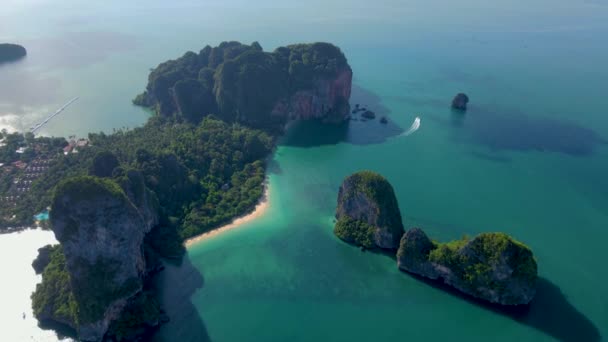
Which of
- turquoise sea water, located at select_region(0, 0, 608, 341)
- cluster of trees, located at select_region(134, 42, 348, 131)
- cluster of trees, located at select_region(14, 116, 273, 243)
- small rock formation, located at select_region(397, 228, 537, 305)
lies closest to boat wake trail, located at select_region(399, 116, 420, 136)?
turquoise sea water, located at select_region(0, 0, 608, 341)

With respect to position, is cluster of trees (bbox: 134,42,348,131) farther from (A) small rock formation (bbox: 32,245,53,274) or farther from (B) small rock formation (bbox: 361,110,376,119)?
(A) small rock formation (bbox: 32,245,53,274)

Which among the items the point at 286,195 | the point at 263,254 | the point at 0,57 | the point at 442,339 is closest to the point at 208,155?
the point at 286,195

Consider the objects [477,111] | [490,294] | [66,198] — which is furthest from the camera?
[477,111]

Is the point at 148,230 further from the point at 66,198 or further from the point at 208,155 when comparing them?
the point at 208,155

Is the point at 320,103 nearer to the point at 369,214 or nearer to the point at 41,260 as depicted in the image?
the point at 369,214

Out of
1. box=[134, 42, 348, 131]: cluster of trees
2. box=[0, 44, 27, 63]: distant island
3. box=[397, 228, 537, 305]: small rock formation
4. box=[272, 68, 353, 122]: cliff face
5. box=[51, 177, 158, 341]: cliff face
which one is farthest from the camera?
box=[0, 44, 27, 63]: distant island

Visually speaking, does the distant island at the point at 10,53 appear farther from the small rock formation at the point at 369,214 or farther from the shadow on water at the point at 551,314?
the shadow on water at the point at 551,314

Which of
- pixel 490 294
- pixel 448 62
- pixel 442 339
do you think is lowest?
pixel 442 339

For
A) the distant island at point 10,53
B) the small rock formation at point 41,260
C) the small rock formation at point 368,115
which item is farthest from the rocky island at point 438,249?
the distant island at point 10,53
